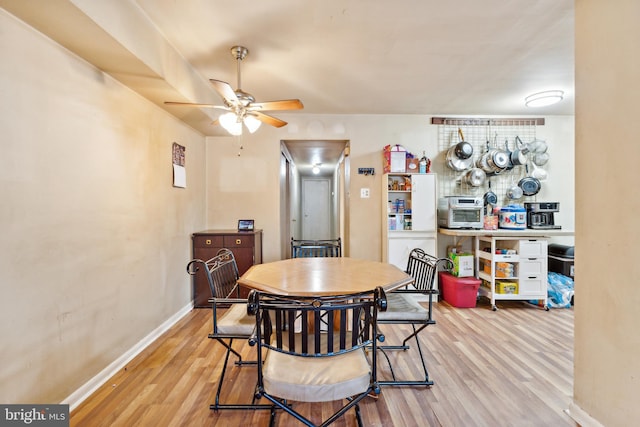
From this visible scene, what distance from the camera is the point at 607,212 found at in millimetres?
1378

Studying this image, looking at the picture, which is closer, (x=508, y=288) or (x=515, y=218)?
(x=508, y=288)

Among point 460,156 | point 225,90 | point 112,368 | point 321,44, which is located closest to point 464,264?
point 460,156

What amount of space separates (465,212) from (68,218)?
3.92 meters

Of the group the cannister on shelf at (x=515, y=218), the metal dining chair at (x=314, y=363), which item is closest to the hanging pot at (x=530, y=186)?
the cannister on shelf at (x=515, y=218)

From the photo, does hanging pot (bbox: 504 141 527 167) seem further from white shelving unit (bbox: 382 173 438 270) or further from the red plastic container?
the red plastic container

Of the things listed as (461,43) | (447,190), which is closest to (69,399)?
(461,43)

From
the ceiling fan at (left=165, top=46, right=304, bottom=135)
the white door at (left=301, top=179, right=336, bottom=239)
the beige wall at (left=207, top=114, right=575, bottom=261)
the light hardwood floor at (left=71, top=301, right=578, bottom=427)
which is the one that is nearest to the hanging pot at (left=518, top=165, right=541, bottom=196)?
the beige wall at (left=207, top=114, right=575, bottom=261)

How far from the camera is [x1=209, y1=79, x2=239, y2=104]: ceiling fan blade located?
1866mm

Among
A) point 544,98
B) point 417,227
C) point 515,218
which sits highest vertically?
point 544,98

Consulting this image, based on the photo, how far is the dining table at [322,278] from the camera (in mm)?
1559

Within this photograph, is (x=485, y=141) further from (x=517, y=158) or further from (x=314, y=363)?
(x=314, y=363)

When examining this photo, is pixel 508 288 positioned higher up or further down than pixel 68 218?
further down

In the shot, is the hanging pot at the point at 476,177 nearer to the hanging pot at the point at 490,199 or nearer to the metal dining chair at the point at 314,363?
the hanging pot at the point at 490,199

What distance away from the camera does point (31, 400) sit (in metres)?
1.42
